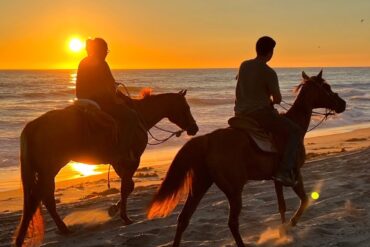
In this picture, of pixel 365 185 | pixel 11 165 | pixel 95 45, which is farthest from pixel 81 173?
pixel 365 185

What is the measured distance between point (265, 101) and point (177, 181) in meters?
1.61

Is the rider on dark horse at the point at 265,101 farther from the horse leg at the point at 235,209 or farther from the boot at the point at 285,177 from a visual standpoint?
the horse leg at the point at 235,209

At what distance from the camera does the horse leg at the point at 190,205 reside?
5.98 meters

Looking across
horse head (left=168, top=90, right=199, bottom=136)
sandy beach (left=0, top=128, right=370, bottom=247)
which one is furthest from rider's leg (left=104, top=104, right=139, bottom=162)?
horse head (left=168, top=90, right=199, bottom=136)

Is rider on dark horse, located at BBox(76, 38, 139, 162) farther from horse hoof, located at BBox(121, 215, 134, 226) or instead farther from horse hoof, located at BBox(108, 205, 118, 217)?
horse hoof, located at BBox(121, 215, 134, 226)

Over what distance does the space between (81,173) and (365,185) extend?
27.8 ft

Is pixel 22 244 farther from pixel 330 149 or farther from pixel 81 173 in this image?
pixel 330 149

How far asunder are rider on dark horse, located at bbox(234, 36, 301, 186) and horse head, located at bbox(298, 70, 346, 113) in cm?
97

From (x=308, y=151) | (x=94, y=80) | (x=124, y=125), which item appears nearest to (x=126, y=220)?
(x=124, y=125)

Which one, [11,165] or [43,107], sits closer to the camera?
[11,165]

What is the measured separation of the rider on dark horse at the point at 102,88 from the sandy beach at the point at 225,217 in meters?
1.39

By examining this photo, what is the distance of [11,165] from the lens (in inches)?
604

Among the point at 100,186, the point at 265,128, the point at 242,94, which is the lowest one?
the point at 100,186

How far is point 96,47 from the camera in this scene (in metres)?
8.05
